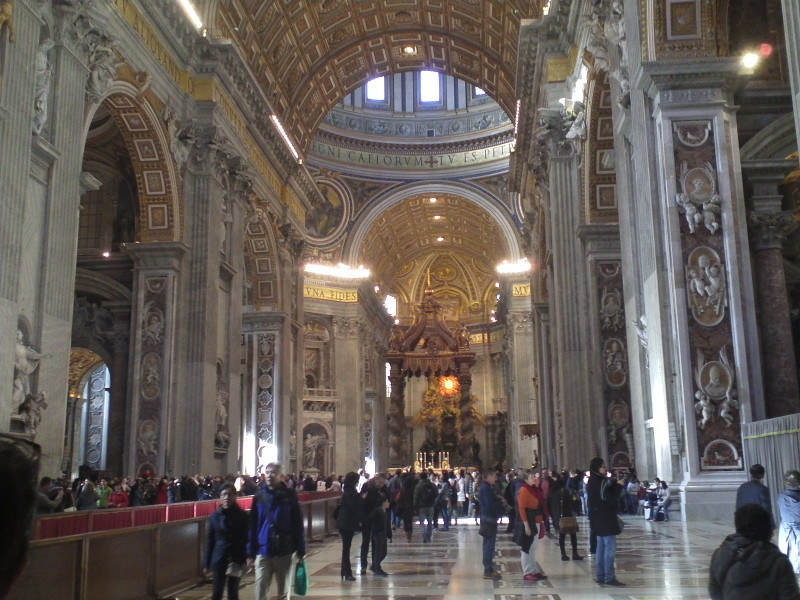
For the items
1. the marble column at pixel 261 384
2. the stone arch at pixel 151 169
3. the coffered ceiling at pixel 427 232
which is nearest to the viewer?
the stone arch at pixel 151 169

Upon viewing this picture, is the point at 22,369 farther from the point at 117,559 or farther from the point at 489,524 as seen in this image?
the point at 489,524

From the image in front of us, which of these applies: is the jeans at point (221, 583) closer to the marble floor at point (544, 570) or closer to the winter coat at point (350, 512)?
the marble floor at point (544, 570)

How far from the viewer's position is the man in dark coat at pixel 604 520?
24.2 feet

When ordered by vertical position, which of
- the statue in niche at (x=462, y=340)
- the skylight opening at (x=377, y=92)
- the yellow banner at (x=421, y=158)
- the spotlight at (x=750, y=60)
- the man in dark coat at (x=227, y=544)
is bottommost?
the man in dark coat at (x=227, y=544)

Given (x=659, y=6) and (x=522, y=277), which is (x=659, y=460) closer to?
(x=659, y=6)

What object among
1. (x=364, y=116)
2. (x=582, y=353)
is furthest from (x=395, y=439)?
(x=582, y=353)

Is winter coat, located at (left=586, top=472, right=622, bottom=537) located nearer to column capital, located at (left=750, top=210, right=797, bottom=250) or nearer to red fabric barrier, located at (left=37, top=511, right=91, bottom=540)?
red fabric barrier, located at (left=37, top=511, right=91, bottom=540)

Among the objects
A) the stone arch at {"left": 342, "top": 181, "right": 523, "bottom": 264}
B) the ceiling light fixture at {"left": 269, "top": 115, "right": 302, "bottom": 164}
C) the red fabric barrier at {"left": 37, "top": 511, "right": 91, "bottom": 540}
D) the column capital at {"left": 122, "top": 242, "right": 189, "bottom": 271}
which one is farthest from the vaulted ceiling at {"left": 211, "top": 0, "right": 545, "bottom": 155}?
the red fabric barrier at {"left": 37, "top": 511, "right": 91, "bottom": 540}

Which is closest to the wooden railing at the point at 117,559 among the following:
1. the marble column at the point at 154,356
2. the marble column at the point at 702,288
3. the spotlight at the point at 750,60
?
the marble column at the point at 702,288

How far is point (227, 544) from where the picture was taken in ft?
20.0

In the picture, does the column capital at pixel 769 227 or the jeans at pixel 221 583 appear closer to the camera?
the jeans at pixel 221 583

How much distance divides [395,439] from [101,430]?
2437cm

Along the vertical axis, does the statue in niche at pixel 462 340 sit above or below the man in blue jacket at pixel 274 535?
above

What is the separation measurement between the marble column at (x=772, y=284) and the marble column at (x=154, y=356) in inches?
428
